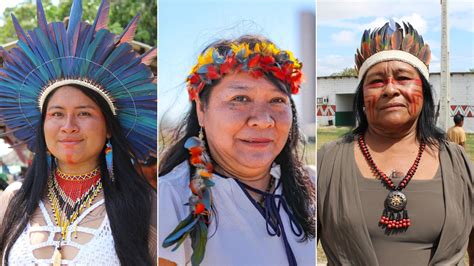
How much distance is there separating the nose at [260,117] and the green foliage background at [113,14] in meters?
6.39

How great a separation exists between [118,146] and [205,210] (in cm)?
50

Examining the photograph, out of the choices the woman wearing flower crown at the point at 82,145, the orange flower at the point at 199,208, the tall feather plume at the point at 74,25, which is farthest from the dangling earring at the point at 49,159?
the orange flower at the point at 199,208

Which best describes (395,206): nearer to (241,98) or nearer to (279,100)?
(279,100)

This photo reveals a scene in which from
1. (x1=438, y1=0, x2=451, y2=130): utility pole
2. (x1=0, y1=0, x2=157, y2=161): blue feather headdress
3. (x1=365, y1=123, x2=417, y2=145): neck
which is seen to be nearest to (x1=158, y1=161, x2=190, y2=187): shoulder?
(x1=0, y1=0, x2=157, y2=161): blue feather headdress

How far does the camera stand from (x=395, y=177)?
2.64 meters

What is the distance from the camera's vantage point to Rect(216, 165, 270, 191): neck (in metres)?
2.56

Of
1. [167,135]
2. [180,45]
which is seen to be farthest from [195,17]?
[167,135]

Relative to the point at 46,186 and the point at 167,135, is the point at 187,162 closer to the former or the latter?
the point at 167,135

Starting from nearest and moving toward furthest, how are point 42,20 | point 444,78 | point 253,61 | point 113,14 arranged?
point 253,61
point 42,20
point 444,78
point 113,14

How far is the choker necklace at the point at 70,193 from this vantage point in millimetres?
2674

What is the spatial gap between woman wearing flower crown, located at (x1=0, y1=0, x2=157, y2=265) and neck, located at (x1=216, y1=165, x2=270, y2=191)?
0.37 metres

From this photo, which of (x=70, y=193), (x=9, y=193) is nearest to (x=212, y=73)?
(x=70, y=193)

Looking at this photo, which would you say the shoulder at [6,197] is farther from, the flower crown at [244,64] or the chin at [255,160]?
the chin at [255,160]

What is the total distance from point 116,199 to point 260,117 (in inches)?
29.3
